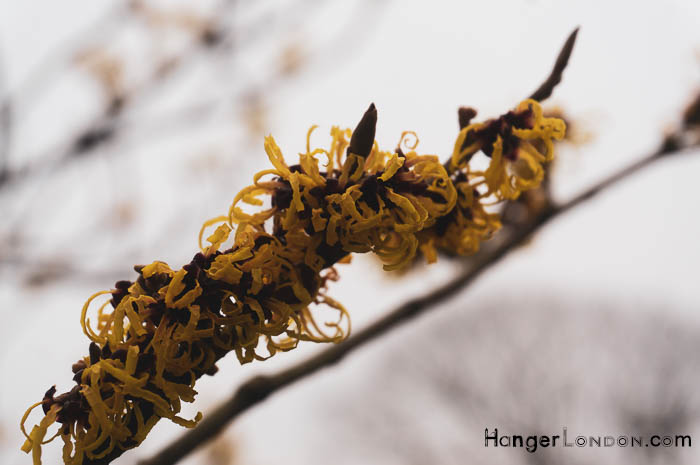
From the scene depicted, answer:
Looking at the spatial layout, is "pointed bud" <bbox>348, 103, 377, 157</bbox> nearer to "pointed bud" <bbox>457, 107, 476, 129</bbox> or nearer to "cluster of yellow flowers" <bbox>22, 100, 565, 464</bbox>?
"cluster of yellow flowers" <bbox>22, 100, 565, 464</bbox>

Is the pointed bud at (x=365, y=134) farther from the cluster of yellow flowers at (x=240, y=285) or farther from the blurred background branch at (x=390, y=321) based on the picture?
the blurred background branch at (x=390, y=321)

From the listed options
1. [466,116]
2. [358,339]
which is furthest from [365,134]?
[358,339]

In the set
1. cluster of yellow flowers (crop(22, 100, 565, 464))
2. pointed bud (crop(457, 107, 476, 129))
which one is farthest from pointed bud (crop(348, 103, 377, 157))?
pointed bud (crop(457, 107, 476, 129))

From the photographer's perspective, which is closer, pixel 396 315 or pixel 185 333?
pixel 185 333

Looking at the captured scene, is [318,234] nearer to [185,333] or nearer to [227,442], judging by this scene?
[185,333]

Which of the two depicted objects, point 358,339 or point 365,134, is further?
point 358,339

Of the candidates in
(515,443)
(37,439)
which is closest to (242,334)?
(37,439)

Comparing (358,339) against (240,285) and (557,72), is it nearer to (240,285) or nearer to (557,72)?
(240,285)
